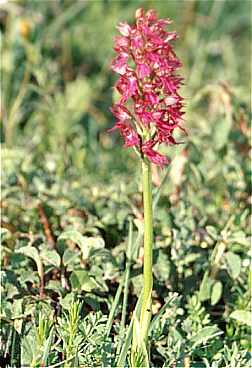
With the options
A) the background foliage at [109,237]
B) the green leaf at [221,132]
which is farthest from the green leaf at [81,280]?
the green leaf at [221,132]

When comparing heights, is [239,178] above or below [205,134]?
below

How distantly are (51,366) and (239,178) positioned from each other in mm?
1107

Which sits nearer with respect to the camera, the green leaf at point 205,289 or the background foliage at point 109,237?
the background foliage at point 109,237

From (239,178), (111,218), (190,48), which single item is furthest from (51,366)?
(190,48)

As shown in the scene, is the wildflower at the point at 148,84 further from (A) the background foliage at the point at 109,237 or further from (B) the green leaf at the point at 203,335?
(B) the green leaf at the point at 203,335

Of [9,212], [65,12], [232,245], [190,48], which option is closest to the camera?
[232,245]

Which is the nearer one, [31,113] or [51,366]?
[51,366]

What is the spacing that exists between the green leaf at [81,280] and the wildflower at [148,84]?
437 mm

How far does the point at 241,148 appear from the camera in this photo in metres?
2.07

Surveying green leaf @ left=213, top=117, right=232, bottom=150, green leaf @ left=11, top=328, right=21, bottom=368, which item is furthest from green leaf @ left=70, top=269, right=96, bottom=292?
green leaf @ left=213, top=117, right=232, bottom=150

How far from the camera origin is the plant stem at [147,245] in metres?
1.14

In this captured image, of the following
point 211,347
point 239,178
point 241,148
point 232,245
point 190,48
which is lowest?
point 211,347

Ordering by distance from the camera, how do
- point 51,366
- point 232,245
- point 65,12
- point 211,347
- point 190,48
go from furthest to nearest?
point 190,48 → point 65,12 → point 232,245 → point 211,347 → point 51,366

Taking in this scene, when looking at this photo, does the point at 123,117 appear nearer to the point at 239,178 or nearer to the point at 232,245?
the point at 232,245
